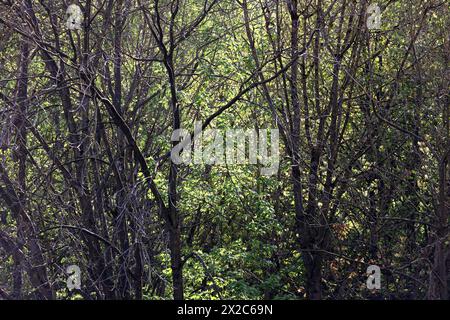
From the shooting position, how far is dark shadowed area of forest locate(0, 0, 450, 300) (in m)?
10.1

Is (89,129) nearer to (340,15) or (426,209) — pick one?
(340,15)

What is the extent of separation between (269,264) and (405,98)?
10.7 ft

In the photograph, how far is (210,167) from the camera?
1121 cm

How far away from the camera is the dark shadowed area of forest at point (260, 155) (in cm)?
1007

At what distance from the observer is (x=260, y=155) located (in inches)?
449
